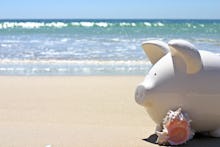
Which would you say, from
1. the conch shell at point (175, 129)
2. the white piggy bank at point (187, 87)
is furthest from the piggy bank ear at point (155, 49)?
the conch shell at point (175, 129)

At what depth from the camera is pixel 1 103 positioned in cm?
608

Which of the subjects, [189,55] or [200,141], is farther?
[200,141]

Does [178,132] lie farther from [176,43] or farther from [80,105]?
[80,105]

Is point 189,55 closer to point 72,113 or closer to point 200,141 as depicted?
point 200,141

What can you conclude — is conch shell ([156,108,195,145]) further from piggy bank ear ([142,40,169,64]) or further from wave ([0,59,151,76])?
wave ([0,59,151,76])

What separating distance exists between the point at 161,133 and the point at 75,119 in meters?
1.49

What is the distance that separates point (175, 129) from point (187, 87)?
1.13 feet

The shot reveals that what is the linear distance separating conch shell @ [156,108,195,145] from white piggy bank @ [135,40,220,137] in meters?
0.09

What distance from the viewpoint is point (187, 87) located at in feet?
12.6

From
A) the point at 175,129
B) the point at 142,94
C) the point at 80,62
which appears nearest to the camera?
the point at 175,129

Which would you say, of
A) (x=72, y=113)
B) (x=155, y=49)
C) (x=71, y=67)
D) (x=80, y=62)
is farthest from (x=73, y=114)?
(x=80, y=62)

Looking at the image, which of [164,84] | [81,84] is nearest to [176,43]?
[164,84]

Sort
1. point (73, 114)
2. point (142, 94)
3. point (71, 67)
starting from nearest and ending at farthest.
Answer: point (142, 94)
point (73, 114)
point (71, 67)

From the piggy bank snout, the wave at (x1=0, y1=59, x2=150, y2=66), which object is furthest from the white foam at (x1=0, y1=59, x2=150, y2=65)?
the piggy bank snout
